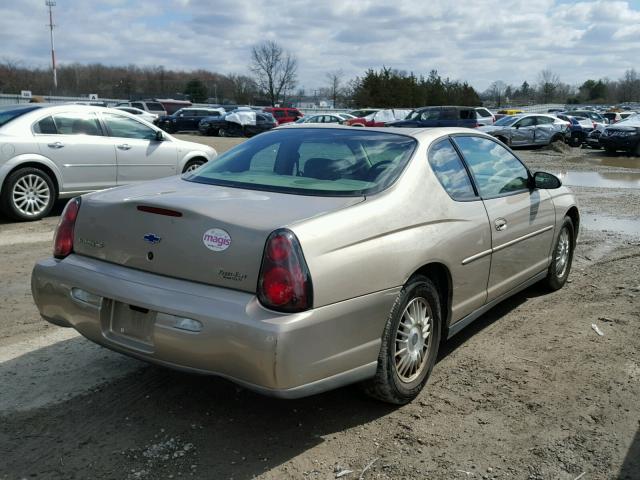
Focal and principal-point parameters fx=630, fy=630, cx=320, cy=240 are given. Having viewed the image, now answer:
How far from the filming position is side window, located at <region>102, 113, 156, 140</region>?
9375 mm

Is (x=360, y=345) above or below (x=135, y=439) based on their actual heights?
above

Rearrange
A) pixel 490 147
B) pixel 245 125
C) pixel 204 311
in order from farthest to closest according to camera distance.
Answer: pixel 245 125, pixel 490 147, pixel 204 311

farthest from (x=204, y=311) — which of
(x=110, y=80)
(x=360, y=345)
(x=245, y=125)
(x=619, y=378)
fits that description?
(x=110, y=80)

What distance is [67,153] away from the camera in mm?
8812

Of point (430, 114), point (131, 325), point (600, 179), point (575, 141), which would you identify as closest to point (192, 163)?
point (131, 325)

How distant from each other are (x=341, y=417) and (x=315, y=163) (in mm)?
1553

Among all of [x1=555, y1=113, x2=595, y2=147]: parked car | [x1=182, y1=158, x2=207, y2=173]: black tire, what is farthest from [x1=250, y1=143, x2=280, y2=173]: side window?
[x1=555, y1=113, x2=595, y2=147]: parked car

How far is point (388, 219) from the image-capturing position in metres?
3.36

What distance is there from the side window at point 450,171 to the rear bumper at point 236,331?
1.10 metres

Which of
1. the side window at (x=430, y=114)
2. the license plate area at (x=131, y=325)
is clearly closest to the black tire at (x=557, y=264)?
the license plate area at (x=131, y=325)

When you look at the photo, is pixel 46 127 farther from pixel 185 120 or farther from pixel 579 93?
pixel 579 93

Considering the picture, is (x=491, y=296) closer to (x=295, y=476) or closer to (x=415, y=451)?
(x=415, y=451)

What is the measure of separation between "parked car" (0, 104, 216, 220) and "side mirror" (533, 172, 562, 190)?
631 centimetres

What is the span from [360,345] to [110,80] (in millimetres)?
90997
